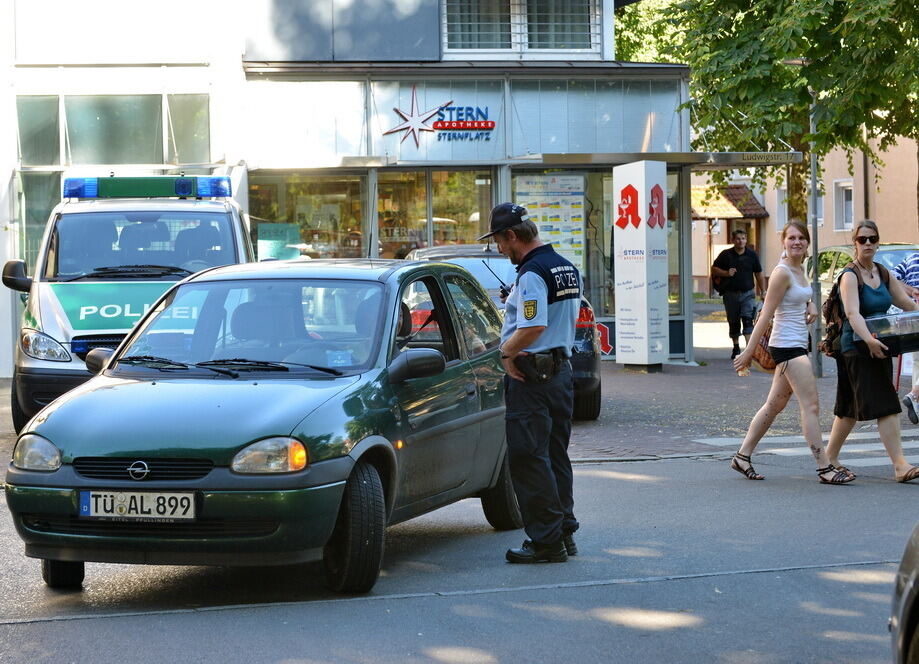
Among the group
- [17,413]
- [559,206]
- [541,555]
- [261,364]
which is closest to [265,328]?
[261,364]

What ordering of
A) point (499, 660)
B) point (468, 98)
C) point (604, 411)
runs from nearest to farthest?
point (499, 660)
point (604, 411)
point (468, 98)

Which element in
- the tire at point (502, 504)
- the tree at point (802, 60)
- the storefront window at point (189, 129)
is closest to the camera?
the tire at point (502, 504)

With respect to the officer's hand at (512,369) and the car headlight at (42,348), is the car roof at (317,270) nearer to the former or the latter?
the officer's hand at (512,369)

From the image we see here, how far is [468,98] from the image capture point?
21422 mm

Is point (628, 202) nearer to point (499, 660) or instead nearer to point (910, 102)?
point (910, 102)

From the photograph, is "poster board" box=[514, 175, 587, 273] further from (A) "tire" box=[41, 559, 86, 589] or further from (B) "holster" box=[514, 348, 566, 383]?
(A) "tire" box=[41, 559, 86, 589]

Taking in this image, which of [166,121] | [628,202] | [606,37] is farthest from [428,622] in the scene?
[606,37]

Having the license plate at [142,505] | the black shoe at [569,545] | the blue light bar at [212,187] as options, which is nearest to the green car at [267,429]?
the license plate at [142,505]

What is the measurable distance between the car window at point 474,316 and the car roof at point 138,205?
5061 mm

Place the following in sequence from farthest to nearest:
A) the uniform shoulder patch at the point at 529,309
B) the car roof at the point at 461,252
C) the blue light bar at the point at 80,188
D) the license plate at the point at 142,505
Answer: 1. the car roof at the point at 461,252
2. the blue light bar at the point at 80,188
3. the uniform shoulder patch at the point at 529,309
4. the license plate at the point at 142,505

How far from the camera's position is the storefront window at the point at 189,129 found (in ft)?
67.7

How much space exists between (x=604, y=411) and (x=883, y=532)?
7.08 metres

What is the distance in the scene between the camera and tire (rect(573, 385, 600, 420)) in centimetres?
1388

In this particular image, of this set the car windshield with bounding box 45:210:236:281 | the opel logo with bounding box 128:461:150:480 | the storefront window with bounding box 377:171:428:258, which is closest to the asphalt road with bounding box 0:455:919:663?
the opel logo with bounding box 128:461:150:480
